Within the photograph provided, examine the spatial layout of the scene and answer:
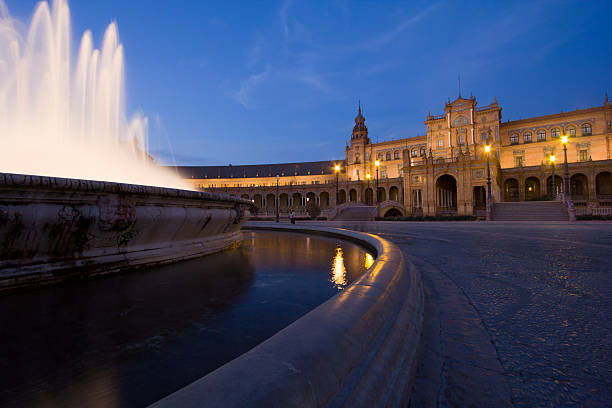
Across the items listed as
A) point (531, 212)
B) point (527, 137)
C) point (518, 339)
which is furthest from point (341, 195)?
point (518, 339)

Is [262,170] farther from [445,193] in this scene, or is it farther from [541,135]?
[541,135]

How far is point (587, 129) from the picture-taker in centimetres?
4750

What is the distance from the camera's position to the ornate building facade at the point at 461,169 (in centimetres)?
3140

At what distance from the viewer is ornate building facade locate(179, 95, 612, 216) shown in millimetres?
31405

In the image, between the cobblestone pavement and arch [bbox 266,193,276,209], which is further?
arch [bbox 266,193,276,209]

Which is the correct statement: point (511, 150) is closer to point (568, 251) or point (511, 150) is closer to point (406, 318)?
point (568, 251)

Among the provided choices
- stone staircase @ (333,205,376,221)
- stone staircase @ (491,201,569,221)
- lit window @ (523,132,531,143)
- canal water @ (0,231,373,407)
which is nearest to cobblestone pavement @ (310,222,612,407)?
canal water @ (0,231,373,407)

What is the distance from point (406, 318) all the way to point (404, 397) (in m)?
0.70

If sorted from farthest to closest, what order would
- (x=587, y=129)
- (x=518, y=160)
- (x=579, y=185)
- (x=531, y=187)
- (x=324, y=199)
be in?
1. (x=324, y=199)
2. (x=518, y=160)
3. (x=587, y=129)
4. (x=531, y=187)
5. (x=579, y=185)

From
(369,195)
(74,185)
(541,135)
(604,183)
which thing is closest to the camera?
(74,185)

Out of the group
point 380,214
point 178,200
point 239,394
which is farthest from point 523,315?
point 380,214

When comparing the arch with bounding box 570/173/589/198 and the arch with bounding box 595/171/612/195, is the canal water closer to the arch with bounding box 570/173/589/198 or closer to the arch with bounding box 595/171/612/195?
the arch with bounding box 570/173/589/198

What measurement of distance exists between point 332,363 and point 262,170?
82480 millimetres

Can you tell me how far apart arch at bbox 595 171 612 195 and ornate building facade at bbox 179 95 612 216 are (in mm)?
113
